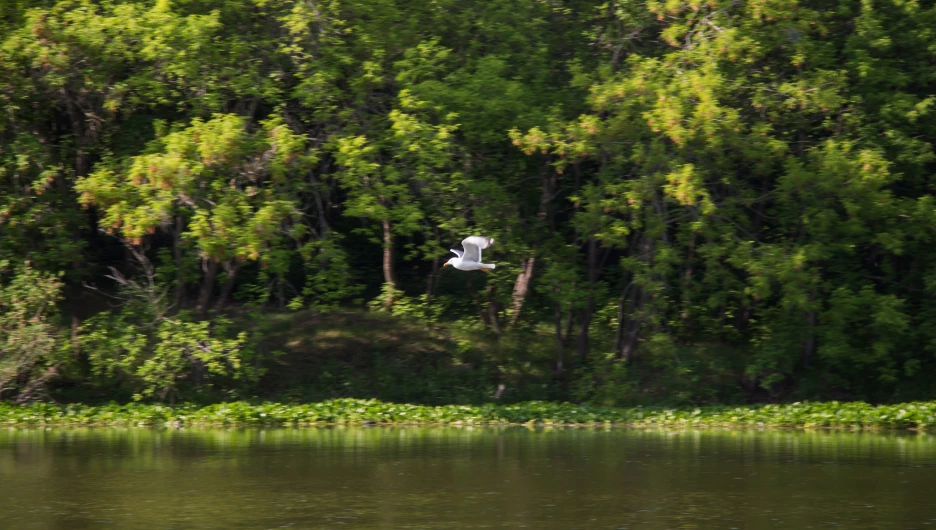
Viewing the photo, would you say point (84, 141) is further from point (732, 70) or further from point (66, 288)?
point (732, 70)

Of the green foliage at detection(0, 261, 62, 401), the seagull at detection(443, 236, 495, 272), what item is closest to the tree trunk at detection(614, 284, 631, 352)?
the seagull at detection(443, 236, 495, 272)

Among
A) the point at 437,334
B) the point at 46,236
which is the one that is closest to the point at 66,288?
the point at 46,236

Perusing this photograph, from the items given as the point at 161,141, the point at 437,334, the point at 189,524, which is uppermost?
the point at 161,141

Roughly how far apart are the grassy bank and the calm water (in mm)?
1346

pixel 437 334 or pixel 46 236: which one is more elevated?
pixel 46 236

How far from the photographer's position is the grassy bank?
814 inches

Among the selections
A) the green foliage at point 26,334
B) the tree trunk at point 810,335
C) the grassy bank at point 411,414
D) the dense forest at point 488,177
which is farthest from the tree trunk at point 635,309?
the green foliage at point 26,334

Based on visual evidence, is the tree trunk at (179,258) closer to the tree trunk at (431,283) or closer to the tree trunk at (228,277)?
the tree trunk at (228,277)

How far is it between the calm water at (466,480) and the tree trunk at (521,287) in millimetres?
6485

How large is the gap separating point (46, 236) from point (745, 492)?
50.6ft

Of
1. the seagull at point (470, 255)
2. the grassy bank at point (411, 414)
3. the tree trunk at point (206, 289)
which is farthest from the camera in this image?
the tree trunk at point (206, 289)

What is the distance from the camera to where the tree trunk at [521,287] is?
25.5 meters

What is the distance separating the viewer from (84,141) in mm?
23453

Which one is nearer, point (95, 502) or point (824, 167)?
point (95, 502)
